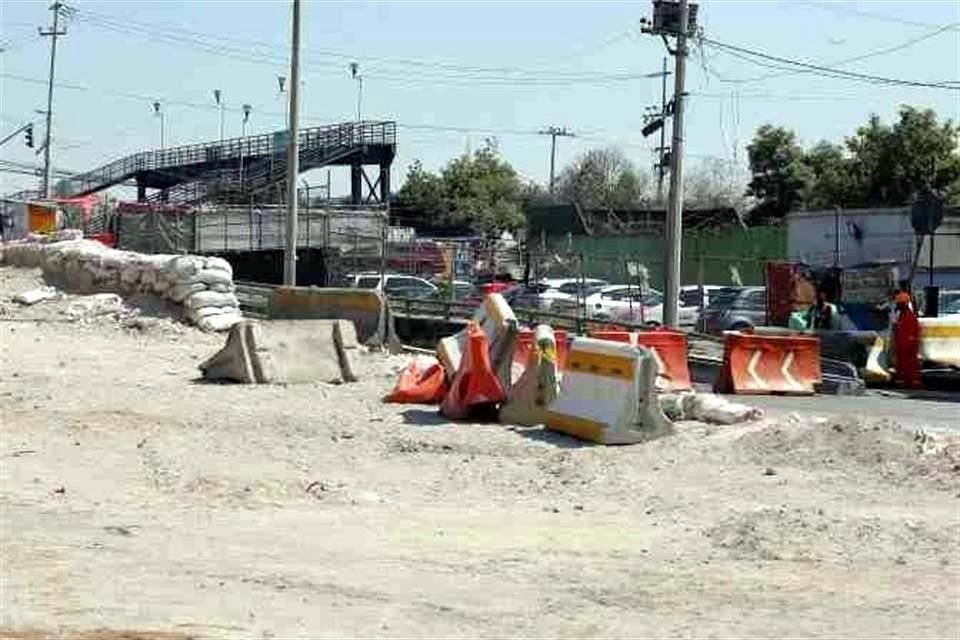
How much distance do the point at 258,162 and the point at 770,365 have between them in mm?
73815

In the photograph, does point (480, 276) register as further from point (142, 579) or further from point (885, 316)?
point (142, 579)

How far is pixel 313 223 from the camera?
175ft

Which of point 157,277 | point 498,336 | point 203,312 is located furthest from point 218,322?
point 498,336

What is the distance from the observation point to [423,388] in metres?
16.9

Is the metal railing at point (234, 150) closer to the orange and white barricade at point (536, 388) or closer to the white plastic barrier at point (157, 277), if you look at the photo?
the white plastic barrier at point (157, 277)

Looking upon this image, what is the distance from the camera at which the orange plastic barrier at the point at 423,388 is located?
54.9ft

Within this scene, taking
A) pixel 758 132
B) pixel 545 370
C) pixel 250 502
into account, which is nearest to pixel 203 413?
pixel 545 370

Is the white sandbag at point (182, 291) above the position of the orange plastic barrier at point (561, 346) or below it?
above

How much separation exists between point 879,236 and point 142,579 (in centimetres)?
3624

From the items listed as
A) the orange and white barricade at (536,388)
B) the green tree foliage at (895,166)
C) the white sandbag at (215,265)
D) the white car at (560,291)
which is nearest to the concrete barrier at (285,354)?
the orange and white barricade at (536,388)

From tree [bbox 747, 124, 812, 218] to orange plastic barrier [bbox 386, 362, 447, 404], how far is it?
5862 cm

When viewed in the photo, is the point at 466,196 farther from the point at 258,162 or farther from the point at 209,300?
the point at 209,300

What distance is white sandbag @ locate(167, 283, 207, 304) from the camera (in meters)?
27.2

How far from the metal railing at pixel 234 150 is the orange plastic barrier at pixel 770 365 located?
2459 inches
